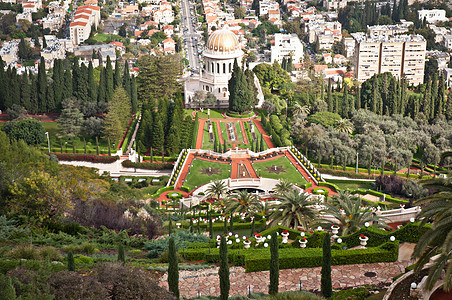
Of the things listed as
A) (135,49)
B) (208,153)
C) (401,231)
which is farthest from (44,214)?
(135,49)

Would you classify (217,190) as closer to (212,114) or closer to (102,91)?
(102,91)

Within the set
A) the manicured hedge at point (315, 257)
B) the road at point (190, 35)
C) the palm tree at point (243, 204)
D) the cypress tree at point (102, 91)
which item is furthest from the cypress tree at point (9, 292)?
the road at point (190, 35)

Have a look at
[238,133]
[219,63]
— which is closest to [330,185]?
[238,133]

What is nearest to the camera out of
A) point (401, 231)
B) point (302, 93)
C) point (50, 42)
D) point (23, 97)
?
point (401, 231)

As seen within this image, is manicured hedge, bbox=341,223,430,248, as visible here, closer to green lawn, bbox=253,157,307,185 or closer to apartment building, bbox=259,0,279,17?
green lawn, bbox=253,157,307,185

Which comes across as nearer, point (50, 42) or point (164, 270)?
point (164, 270)

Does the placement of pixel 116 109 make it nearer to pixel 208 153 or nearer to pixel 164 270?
pixel 208 153
